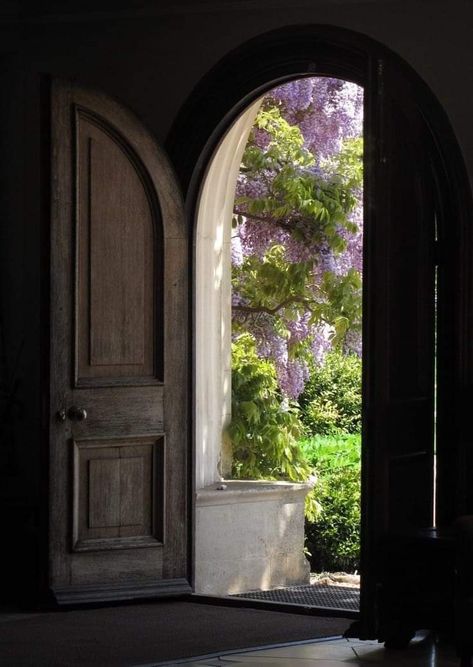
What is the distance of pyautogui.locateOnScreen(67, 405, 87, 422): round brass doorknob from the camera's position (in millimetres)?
5336

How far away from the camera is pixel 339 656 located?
4.49 m

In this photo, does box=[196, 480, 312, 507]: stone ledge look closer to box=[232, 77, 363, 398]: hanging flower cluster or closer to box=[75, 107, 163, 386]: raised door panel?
box=[75, 107, 163, 386]: raised door panel

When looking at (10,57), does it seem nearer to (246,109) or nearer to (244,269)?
(246,109)

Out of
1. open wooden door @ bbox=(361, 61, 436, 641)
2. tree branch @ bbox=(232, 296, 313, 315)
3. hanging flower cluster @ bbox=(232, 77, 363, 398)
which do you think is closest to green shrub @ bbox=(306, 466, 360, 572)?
hanging flower cluster @ bbox=(232, 77, 363, 398)

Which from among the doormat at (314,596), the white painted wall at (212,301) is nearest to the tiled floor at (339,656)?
the doormat at (314,596)

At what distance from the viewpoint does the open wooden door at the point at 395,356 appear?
4.56 m

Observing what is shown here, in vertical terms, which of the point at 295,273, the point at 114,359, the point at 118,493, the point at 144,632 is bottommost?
the point at 144,632

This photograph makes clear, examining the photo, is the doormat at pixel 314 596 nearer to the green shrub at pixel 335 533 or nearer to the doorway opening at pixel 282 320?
the doorway opening at pixel 282 320

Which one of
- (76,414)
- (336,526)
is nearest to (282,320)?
(336,526)

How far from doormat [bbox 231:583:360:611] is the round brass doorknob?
1115 millimetres

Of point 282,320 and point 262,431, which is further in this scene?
point 282,320

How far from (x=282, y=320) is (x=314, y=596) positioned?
2279 mm

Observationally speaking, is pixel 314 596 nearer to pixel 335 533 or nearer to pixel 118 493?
pixel 118 493

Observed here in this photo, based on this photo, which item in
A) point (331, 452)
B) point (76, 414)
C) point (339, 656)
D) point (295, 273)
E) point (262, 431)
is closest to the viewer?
point (339, 656)
